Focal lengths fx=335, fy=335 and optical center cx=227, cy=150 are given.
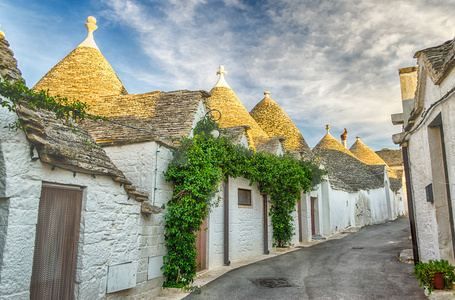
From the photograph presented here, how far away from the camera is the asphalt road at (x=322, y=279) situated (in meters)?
6.73

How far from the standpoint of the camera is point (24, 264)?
13.8ft

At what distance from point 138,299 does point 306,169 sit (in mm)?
9893

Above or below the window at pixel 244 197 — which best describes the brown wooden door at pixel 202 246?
below

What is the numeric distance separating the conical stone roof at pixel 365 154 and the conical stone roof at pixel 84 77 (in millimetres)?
32217

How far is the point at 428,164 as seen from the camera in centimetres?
686

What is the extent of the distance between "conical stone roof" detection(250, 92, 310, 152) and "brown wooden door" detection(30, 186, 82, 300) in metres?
14.8

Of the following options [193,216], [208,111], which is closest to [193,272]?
[193,216]

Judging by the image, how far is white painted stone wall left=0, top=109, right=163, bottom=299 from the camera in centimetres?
411

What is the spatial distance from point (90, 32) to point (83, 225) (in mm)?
11327

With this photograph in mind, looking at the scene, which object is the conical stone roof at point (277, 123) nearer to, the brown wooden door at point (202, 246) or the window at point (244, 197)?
the window at point (244, 197)

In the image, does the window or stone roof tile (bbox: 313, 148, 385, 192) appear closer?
the window

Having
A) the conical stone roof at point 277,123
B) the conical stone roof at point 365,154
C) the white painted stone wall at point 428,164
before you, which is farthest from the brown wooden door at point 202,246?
the conical stone roof at point 365,154

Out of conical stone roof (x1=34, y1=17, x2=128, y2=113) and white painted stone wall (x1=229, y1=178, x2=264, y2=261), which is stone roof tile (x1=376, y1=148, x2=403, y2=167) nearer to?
white painted stone wall (x1=229, y1=178, x2=264, y2=261)

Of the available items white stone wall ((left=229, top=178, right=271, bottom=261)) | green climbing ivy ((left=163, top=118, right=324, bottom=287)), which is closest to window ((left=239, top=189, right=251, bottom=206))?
white stone wall ((left=229, top=178, right=271, bottom=261))
